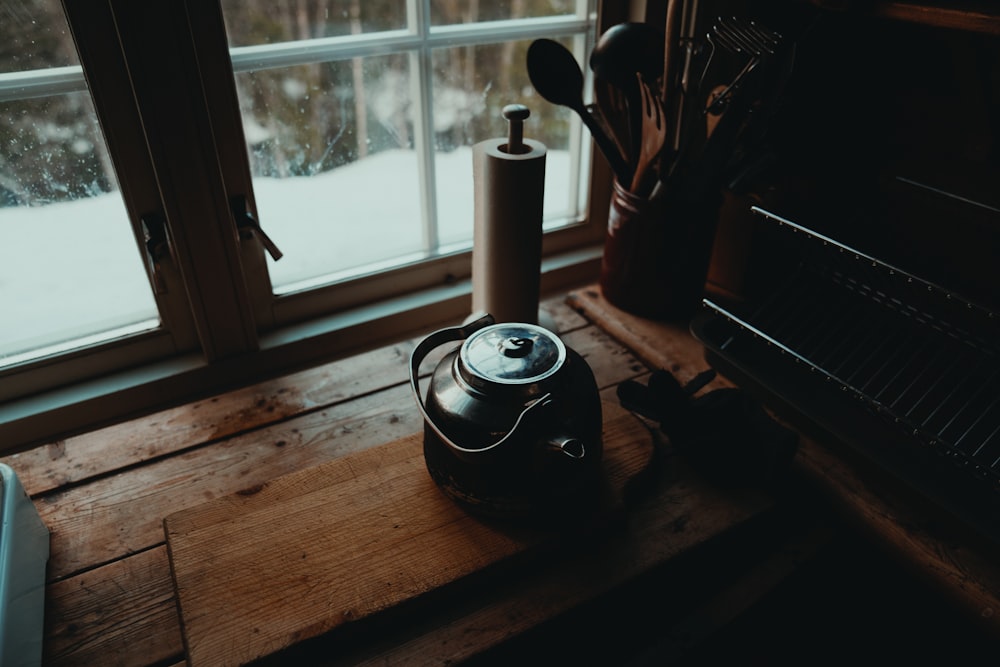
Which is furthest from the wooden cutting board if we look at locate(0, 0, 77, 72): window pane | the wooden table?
locate(0, 0, 77, 72): window pane

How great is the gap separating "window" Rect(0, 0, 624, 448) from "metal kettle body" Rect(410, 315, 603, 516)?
1.39ft

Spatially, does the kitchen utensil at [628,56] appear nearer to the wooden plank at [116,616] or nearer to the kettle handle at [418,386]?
the kettle handle at [418,386]

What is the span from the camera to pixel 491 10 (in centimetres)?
119

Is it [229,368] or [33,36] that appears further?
[229,368]

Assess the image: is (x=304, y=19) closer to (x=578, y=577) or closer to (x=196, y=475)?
(x=196, y=475)

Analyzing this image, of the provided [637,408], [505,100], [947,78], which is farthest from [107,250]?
[947,78]

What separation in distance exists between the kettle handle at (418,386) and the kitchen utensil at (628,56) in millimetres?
449

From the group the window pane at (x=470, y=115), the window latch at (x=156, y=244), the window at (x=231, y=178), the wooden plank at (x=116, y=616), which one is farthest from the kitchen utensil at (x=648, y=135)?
the wooden plank at (x=116, y=616)

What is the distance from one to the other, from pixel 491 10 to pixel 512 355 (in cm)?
68

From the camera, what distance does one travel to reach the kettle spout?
72 centimetres

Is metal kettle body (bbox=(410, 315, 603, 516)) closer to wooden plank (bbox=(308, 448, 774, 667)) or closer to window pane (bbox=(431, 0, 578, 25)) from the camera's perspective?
Answer: wooden plank (bbox=(308, 448, 774, 667))

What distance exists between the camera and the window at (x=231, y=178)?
952 millimetres

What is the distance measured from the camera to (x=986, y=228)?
39.2 inches

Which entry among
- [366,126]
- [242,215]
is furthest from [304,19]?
[242,215]
